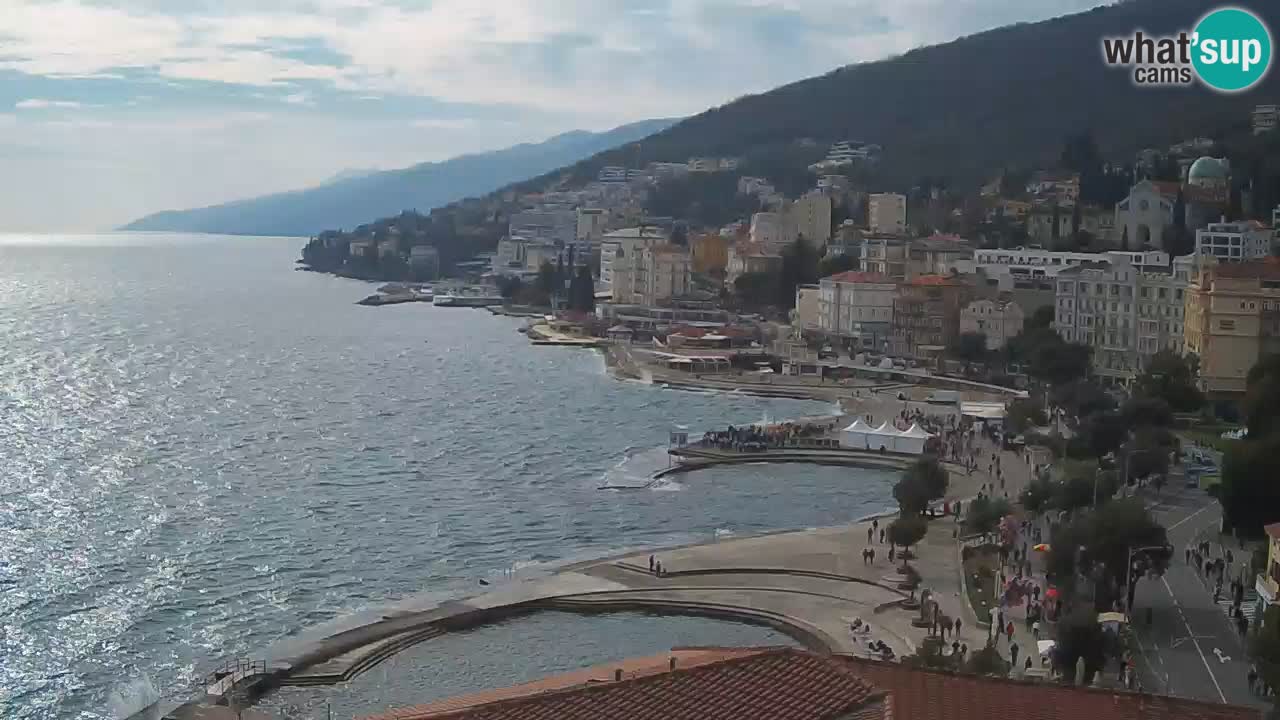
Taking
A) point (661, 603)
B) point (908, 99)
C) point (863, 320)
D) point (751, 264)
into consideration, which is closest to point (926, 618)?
point (661, 603)

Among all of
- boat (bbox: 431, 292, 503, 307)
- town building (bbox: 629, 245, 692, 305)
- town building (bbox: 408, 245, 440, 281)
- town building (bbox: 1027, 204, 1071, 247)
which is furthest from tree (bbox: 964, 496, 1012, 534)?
town building (bbox: 408, 245, 440, 281)

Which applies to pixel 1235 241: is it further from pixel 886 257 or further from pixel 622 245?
pixel 622 245

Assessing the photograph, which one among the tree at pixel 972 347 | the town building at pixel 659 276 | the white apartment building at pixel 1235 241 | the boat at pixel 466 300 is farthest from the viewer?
the boat at pixel 466 300

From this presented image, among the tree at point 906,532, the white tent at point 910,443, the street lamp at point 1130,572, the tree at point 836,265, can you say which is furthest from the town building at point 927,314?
the street lamp at point 1130,572

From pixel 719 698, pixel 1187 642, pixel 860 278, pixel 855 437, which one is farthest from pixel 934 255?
pixel 719 698

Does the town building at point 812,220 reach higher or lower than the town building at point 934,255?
higher

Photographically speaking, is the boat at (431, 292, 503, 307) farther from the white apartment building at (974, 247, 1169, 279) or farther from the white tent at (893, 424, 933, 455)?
the white tent at (893, 424, 933, 455)

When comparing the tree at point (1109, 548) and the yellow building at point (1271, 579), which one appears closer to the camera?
the yellow building at point (1271, 579)

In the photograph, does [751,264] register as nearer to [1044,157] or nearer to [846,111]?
[1044,157]

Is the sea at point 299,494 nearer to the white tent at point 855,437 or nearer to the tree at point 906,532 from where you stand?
the white tent at point 855,437
